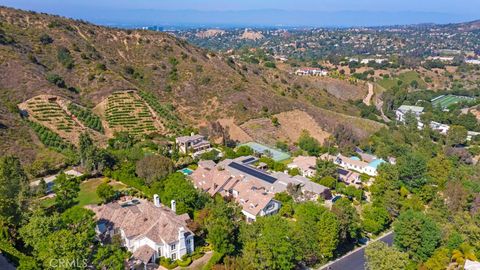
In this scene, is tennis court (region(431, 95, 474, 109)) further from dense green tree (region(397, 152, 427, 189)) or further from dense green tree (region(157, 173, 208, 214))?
dense green tree (region(157, 173, 208, 214))

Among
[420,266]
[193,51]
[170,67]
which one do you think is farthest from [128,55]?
[420,266]

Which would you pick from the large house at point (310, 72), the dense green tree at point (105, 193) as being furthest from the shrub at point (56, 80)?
the large house at point (310, 72)

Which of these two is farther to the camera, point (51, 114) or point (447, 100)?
point (447, 100)

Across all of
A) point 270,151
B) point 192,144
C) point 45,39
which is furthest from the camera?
point 45,39

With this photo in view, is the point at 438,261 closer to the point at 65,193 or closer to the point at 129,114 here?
the point at 65,193

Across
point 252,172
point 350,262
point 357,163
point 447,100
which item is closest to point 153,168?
point 252,172

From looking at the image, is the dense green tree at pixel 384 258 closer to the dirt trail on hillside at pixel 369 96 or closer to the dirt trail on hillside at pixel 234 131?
the dirt trail on hillside at pixel 234 131
